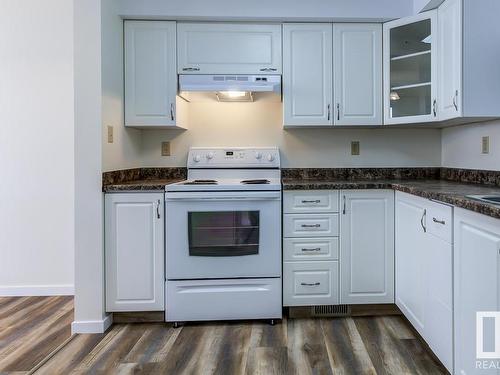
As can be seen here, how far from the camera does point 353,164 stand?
2.88 metres

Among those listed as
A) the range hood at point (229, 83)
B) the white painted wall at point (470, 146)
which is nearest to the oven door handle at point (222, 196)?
the range hood at point (229, 83)

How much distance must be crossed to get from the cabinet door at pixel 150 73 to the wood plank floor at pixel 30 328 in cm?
145

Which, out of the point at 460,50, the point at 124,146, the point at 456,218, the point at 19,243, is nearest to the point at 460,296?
the point at 456,218

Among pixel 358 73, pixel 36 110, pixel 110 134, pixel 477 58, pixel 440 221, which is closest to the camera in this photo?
pixel 440 221

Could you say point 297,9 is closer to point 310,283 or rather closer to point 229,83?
point 229,83

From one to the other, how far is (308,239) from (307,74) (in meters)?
1.21

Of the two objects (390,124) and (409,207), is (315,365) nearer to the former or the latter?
(409,207)

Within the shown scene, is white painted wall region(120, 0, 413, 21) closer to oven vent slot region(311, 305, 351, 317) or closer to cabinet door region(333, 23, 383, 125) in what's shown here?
cabinet door region(333, 23, 383, 125)

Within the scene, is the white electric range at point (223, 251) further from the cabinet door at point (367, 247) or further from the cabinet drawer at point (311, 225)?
the cabinet door at point (367, 247)

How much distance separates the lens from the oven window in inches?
88.0

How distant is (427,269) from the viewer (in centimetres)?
182

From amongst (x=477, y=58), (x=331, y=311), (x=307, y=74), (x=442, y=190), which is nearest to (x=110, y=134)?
(x=307, y=74)

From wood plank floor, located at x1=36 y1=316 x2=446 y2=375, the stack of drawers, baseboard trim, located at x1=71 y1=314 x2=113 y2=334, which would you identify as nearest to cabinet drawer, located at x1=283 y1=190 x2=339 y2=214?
the stack of drawers

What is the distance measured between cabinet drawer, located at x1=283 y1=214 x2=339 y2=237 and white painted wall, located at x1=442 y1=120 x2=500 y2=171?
1032 millimetres
